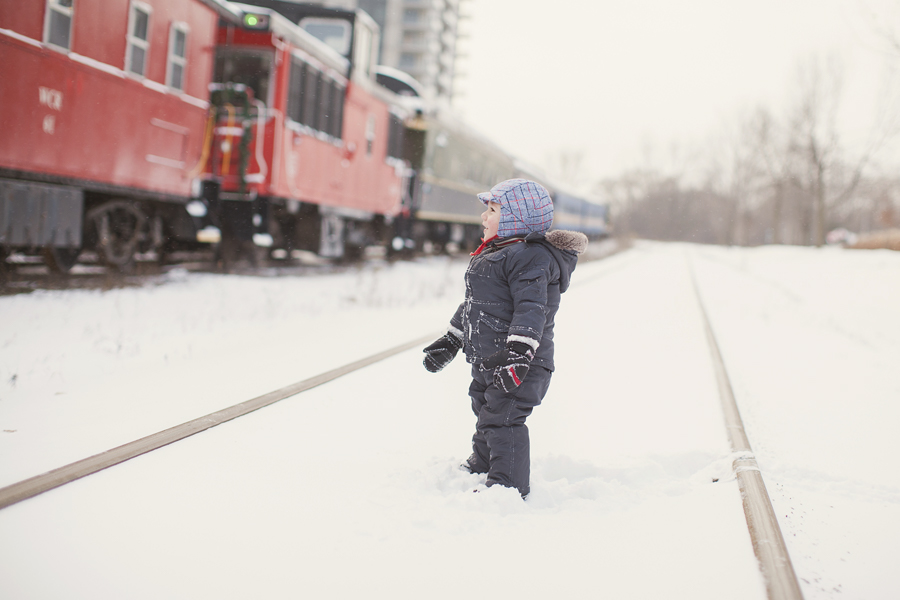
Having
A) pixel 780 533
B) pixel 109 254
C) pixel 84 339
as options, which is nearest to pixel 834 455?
pixel 780 533

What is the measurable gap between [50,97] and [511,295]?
561 centimetres

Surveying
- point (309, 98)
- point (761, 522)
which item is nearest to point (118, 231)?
point (309, 98)

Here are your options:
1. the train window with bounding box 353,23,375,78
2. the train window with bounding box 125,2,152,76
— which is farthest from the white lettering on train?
the train window with bounding box 353,23,375,78

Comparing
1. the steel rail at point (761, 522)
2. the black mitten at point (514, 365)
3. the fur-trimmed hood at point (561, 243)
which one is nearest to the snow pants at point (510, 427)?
the black mitten at point (514, 365)

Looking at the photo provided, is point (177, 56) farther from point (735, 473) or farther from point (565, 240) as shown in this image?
point (735, 473)

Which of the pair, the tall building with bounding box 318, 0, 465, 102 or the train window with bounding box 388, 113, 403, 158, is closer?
the train window with bounding box 388, 113, 403, 158

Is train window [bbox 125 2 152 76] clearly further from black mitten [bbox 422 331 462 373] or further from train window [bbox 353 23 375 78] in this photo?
black mitten [bbox 422 331 462 373]

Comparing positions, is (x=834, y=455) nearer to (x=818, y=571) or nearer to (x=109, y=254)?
(x=818, y=571)

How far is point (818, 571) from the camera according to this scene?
6.91ft

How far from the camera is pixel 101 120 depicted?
21.8 feet

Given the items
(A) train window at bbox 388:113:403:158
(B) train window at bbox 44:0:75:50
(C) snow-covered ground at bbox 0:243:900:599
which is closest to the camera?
(C) snow-covered ground at bbox 0:243:900:599

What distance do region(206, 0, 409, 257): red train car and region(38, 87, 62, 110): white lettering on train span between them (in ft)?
8.47

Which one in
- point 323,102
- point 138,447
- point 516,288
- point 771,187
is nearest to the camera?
point 516,288

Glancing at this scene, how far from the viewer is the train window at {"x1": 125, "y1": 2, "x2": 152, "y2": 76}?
6934mm
